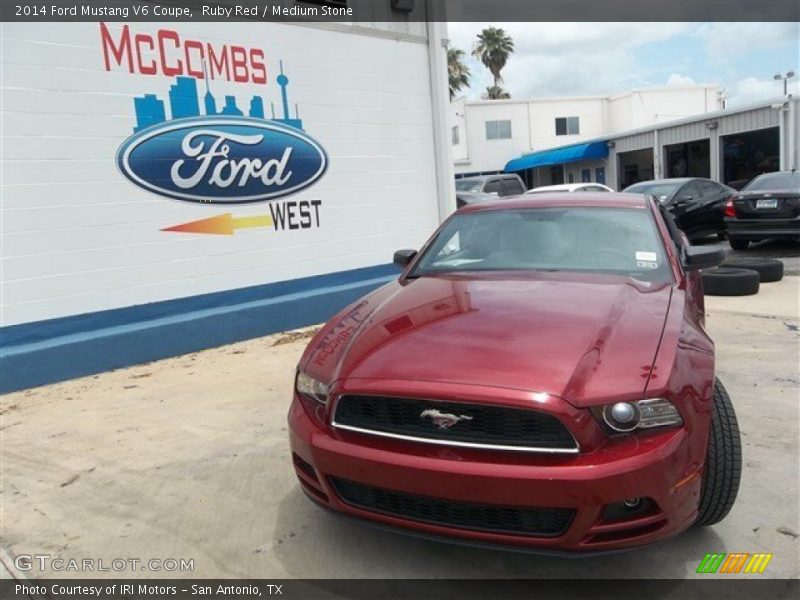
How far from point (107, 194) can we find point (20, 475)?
3.19m

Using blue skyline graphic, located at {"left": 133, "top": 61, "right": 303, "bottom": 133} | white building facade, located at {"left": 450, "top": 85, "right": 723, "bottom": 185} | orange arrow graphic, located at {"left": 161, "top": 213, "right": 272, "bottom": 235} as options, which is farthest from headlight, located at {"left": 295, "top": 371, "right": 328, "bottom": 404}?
white building facade, located at {"left": 450, "top": 85, "right": 723, "bottom": 185}

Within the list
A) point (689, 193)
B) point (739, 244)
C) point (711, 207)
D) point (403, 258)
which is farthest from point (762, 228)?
point (403, 258)

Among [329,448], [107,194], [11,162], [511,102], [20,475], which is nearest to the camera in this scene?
[329,448]

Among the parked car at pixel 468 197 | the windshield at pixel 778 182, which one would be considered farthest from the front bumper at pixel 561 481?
the parked car at pixel 468 197

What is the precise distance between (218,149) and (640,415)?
586 centimetres

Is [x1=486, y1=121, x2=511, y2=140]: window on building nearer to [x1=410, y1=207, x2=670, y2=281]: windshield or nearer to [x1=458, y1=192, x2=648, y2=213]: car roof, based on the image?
[x1=458, y1=192, x2=648, y2=213]: car roof

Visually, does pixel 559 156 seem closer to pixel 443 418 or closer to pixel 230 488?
pixel 230 488

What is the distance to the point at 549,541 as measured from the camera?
89.2 inches

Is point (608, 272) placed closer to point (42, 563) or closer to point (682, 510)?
point (682, 510)

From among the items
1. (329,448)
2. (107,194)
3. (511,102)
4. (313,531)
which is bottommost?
(313,531)

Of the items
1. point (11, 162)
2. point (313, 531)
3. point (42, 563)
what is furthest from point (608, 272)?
point (11, 162)

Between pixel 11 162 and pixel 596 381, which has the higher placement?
pixel 11 162

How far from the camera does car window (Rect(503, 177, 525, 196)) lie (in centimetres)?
1714

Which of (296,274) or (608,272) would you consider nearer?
(608,272)
